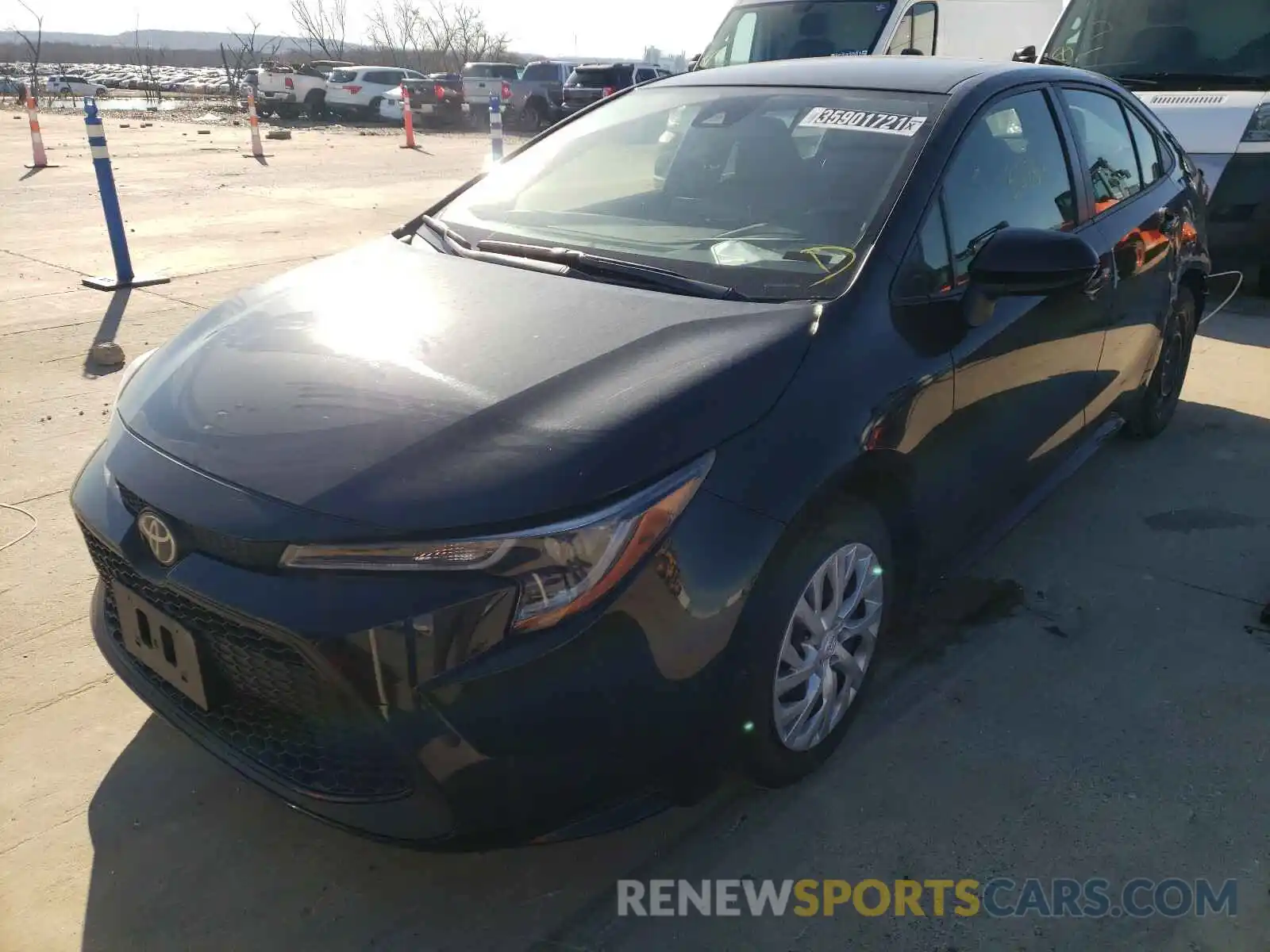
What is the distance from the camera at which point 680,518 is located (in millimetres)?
1909

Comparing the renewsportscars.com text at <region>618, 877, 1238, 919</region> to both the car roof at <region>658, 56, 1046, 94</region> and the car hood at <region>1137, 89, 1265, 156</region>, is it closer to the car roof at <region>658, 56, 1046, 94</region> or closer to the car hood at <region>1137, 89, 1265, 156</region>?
the car roof at <region>658, 56, 1046, 94</region>

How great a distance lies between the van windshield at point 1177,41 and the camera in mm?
6969

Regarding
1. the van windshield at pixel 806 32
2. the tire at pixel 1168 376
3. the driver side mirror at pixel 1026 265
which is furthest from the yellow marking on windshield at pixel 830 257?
the van windshield at pixel 806 32

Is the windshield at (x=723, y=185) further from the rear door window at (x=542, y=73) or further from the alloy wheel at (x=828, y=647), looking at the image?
the rear door window at (x=542, y=73)

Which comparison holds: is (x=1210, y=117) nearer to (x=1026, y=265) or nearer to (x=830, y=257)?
(x=1026, y=265)

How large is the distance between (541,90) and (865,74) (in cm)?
2283

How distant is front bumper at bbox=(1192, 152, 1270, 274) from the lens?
6676mm

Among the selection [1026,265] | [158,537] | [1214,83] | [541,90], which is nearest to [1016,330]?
[1026,265]

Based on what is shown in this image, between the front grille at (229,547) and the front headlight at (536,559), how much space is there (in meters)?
0.03

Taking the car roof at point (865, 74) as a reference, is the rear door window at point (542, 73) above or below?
below

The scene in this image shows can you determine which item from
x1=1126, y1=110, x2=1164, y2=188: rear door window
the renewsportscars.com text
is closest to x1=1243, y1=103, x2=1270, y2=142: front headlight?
x1=1126, y1=110, x2=1164, y2=188: rear door window

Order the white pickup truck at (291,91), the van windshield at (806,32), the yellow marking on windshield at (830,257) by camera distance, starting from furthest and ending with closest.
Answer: the white pickup truck at (291,91)
the van windshield at (806,32)
the yellow marking on windshield at (830,257)

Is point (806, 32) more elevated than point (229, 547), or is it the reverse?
point (806, 32)

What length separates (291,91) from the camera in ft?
84.0
